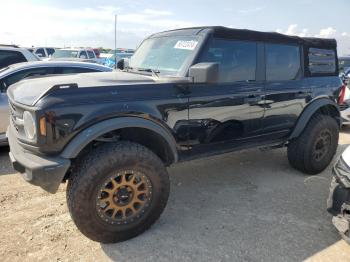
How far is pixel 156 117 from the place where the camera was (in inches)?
127

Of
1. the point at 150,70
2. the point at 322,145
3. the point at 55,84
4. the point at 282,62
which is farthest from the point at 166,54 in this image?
the point at 322,145

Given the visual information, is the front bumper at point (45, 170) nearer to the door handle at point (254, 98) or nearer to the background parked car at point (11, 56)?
the door handle at point (254, 98)

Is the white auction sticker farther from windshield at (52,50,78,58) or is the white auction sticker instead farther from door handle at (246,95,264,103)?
windshield at (52,50,78,58)

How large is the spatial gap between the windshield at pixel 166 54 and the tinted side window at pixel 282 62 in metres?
1.07

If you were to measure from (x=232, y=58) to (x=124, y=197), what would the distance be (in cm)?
192

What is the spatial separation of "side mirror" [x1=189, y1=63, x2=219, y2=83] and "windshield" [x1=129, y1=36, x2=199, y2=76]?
33 cm

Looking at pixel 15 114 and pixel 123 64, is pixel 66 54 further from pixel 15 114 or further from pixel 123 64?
pixel 15 114

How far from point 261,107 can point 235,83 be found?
0.51m

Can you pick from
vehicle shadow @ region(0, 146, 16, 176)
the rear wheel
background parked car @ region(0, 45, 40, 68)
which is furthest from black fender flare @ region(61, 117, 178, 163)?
background parked car @ region(0, 45, 40, 68)

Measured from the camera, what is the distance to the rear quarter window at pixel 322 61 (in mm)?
4758

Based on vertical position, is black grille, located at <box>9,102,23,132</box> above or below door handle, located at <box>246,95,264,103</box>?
below

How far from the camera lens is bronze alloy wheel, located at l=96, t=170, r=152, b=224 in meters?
3.04

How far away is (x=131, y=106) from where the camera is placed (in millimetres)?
3061

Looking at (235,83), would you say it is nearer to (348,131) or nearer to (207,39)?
(207,39)
